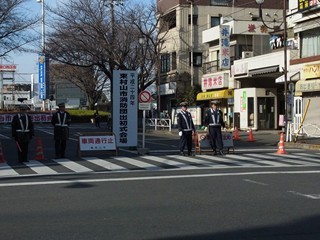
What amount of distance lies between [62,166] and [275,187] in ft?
23.4

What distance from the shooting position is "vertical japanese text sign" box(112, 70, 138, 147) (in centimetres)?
1966

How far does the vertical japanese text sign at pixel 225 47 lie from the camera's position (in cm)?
4109

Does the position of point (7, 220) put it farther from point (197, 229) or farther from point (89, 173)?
point (89, 173)

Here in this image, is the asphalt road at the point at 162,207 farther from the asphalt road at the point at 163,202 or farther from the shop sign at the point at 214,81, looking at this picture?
the shop sign at the point at 214,81

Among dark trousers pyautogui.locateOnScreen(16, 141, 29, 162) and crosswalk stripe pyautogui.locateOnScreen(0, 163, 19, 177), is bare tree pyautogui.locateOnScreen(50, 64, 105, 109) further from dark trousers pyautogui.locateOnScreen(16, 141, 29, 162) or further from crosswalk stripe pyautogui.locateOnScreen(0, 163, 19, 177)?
crosswalk stripe pyautogui.locateOnScreen(0, 163, 19, 177)

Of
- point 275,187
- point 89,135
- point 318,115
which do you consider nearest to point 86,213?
point 275,187

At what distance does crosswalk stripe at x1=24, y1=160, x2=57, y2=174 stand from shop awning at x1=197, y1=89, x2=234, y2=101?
89.1 feet

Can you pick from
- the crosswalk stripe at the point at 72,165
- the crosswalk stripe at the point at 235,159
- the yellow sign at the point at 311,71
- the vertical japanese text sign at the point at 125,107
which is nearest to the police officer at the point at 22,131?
the crosswalk stripe at the point at 72,165

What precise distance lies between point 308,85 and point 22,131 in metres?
20.1

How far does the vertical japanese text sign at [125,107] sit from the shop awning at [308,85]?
14271 mm

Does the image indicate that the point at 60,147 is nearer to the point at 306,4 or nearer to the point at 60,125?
the point at 60,125

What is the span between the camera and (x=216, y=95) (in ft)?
141

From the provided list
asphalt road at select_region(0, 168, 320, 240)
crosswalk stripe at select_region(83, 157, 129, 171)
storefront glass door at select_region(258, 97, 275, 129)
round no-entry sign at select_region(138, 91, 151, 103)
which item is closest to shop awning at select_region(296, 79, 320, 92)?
storefront glass door at select_region(258, 97, 275, 129)

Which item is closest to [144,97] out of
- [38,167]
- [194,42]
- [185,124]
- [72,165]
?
[185,124]
